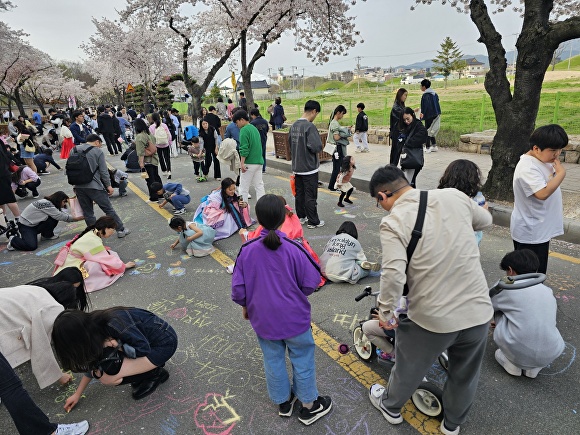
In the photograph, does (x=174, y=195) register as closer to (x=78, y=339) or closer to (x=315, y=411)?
(x=78, y=339)

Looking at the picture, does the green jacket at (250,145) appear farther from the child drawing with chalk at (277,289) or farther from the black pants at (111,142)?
the black pants at (111,142)

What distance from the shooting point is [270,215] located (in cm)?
203

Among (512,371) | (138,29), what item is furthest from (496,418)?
(138,29)

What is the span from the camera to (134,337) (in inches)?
97.2

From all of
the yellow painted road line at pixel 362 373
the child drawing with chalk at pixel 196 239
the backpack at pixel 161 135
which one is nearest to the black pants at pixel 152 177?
the backpack at pixel 161 135

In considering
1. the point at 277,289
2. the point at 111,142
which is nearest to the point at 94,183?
the point at 277,289

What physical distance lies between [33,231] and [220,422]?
5052 millimetres

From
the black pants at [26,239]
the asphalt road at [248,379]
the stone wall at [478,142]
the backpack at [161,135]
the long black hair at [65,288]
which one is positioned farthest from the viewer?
Result: the stone wall at [478,142]

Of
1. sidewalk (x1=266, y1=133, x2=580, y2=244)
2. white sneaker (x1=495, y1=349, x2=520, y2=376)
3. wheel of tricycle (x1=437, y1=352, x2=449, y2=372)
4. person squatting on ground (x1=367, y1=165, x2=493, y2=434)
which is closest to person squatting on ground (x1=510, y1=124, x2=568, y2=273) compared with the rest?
white sneaker (x1=495, y1=349, x2=520, y2=376)

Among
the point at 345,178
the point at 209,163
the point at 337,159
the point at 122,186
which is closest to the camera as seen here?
the point at 345,178

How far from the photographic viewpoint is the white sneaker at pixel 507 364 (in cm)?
258

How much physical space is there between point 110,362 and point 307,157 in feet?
12.5

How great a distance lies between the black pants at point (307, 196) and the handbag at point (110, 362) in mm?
3659

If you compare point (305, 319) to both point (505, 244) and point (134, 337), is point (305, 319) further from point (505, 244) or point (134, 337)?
point (505, 244)
